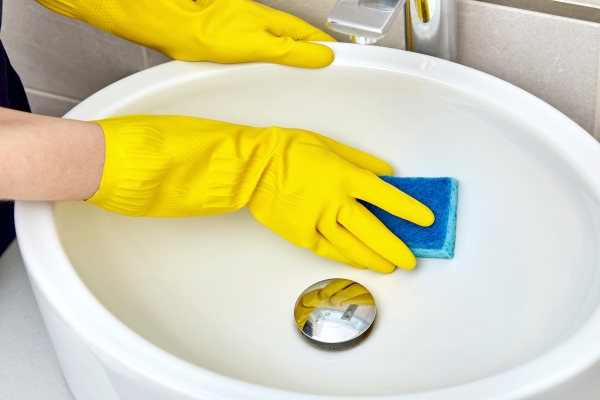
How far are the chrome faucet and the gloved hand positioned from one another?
9.9 inches

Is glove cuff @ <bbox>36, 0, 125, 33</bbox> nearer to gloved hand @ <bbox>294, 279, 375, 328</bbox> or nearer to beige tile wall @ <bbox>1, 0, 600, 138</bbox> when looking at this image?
beige tile wall @ <bbox>1, 0, 600, 138</bbox>

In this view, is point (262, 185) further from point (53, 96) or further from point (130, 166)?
point (53, 96)

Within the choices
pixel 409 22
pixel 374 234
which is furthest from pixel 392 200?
pixel 409 22

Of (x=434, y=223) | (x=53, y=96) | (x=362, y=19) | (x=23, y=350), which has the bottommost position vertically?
Result: (x=23, y=350)

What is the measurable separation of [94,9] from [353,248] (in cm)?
40

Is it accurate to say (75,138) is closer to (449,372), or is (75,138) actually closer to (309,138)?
(309,138)

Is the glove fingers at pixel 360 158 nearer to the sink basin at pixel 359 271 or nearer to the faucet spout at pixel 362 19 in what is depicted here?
the sink basin at pixel 359 271

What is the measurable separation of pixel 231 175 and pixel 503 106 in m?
0.27

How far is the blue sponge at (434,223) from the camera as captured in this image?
659mm

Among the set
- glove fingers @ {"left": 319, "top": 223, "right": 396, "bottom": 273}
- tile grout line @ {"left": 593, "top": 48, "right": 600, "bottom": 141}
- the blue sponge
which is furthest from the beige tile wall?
glove fingers @ {"left": 319, "top": 223, "right": 396, "bottom": 273}

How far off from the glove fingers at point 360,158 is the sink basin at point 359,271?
0.8 inches

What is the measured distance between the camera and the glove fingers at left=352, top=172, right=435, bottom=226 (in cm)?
64

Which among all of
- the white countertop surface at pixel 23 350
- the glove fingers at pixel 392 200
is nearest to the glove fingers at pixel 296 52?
the glove fingers at pixel 392 200

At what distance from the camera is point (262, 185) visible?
69 centimetres
